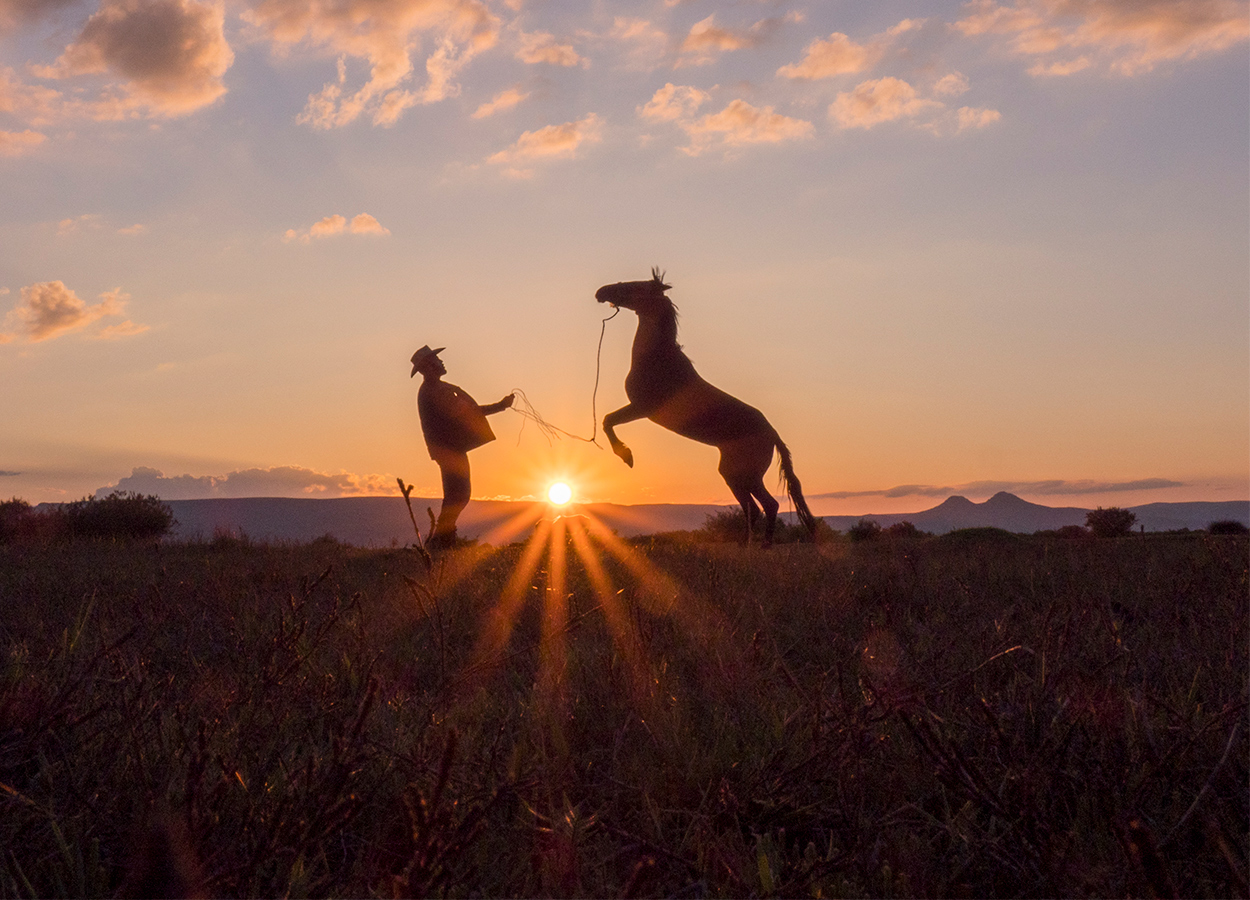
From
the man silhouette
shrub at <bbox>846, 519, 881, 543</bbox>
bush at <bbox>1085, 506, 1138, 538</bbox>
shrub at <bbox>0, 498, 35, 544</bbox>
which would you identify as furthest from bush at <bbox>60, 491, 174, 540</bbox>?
bush at <bbox>1085, 506, 1138, 538</bbox>

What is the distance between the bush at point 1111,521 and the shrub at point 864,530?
5.65 m

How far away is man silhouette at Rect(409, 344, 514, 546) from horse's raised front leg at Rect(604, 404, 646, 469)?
326cm

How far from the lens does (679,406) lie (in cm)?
955

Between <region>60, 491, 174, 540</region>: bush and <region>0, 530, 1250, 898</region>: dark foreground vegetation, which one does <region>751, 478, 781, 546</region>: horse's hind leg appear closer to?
<region>0, 530, 1250, 898</region>: dark foreground vegetation

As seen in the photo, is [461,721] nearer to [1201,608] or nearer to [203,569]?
[1201,608]

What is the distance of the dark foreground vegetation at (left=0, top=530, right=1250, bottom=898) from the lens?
1606 millimetres

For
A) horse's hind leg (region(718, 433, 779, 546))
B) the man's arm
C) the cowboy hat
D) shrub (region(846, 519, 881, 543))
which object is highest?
the cowboy hat

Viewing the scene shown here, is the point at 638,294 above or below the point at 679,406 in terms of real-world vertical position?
above

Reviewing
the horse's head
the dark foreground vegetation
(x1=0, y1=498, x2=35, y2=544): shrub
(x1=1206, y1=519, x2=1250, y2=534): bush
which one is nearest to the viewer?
the dark foreground vegetation

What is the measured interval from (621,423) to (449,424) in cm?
406

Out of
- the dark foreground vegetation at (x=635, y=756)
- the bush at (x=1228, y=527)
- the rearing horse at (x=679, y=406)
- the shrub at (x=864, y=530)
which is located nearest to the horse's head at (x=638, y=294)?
the rearing horse at (x=679, y=406)

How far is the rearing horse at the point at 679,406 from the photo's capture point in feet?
30.7

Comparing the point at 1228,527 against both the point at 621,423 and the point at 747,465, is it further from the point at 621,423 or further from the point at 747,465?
the point at 621,423

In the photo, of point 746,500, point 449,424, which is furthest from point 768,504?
point 449,424
